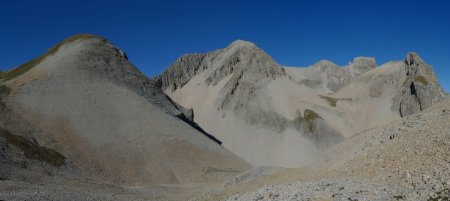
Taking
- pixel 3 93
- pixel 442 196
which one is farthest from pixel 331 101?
pixel 442 196

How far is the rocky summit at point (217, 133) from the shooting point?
100ft

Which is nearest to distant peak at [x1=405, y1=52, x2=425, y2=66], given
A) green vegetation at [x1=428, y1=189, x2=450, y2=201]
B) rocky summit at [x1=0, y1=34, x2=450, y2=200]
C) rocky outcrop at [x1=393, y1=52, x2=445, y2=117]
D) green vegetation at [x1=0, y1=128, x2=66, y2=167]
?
rocky outcrop at [x1=393, y1=52, x2=445, y2=117]

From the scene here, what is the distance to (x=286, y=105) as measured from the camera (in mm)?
165000

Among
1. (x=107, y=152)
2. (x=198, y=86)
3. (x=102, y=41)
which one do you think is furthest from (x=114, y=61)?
(x=198, y=86)

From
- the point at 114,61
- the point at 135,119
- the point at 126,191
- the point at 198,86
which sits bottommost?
the point at 126,191

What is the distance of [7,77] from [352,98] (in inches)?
5252

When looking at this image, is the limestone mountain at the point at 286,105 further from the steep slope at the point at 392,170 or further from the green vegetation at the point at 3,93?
the steep slope at the point at 392,170

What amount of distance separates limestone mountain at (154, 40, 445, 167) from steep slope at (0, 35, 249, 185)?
43.5 m

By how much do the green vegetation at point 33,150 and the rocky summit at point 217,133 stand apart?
0.95 feet

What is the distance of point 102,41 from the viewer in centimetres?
11769

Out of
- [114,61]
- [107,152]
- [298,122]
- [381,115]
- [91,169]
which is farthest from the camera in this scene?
[381,115]

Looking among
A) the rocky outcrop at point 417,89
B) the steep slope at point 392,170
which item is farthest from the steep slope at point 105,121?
the rocky outcrop at point 417,89

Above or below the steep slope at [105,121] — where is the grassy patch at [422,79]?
above

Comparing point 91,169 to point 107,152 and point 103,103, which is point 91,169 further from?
point 103,103
